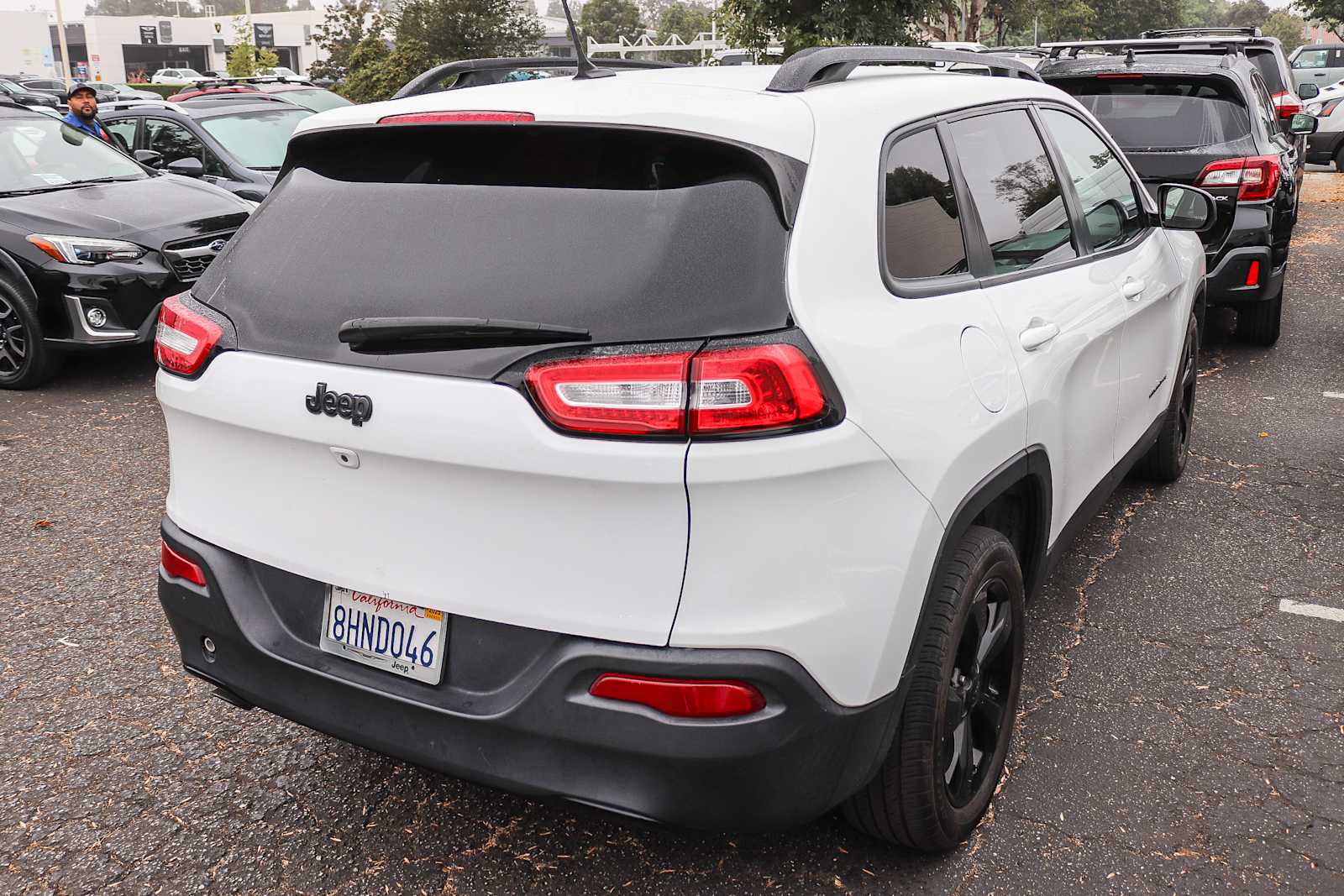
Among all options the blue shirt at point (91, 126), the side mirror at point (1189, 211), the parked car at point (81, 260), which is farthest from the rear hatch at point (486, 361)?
the blue shirt at point (91, 126)

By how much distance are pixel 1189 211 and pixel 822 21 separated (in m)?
9.40

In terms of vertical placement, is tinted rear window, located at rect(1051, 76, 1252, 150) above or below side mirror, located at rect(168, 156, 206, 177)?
above

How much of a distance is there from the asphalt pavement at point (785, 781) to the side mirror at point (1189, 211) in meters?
1.24

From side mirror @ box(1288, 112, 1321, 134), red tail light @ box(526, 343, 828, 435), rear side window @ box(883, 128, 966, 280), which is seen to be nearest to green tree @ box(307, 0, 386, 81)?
side mirror @ box(1288, 112, 1321, 134)

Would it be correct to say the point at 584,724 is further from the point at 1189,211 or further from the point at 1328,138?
the point at 1328,138

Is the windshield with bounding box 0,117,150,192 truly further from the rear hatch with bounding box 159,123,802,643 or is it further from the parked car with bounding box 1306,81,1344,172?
the parked car with bounding box 1306,81,1344,172

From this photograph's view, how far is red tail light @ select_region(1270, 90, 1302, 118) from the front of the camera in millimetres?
12438

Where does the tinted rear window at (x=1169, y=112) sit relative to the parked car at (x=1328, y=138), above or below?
above

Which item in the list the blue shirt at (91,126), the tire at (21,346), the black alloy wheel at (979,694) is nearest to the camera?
the black alloy wheel at (979,694)

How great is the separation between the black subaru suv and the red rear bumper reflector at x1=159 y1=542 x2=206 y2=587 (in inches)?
235

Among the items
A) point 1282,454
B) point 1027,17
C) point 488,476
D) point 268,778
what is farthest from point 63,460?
point 1027,17

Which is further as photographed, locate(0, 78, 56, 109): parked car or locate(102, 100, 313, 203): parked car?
locate(0, 78, 56, 109): parked car

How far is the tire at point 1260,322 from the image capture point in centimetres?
782

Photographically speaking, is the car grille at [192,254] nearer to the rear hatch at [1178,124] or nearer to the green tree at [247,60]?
the rear hatch at [1178,124]
